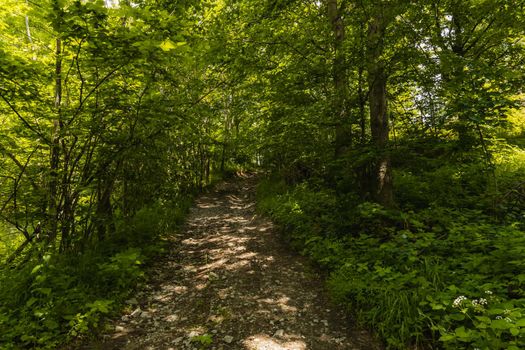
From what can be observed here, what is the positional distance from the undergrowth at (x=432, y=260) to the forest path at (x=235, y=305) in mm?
509

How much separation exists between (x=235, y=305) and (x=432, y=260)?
3342 millimetres

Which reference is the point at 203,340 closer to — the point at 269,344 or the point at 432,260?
the point at 269,344

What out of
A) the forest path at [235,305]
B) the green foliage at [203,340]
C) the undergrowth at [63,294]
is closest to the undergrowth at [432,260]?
the forest path at [235,305]

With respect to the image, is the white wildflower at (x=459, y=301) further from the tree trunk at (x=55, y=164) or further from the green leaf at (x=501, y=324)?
the tree trunk at (x=55, y=164)

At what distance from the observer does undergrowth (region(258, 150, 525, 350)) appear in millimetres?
3033

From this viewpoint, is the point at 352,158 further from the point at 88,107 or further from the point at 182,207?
the point at 182,207

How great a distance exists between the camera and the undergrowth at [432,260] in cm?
303

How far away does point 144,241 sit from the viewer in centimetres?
729

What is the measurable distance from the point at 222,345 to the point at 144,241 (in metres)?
4.40

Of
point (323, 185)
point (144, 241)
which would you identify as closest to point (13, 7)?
point (144, 241)

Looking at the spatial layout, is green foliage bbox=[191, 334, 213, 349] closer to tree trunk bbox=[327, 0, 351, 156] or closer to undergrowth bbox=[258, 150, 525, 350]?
undergrowth bbox=[258, 150, 525, 350]

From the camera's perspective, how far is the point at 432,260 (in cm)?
426

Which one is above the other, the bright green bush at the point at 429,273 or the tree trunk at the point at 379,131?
the tree trunk at the point at 379,131

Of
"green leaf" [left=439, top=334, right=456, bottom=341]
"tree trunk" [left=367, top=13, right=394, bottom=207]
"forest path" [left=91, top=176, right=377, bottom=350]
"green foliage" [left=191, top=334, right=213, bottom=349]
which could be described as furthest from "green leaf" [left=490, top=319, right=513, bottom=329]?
"tree trunk" [left=367, top=13, right=394, bottom=207]
